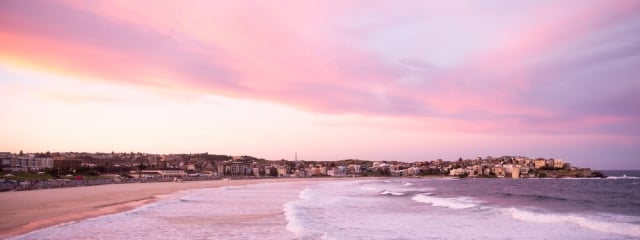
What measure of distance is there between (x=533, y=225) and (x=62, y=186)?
4918 cm

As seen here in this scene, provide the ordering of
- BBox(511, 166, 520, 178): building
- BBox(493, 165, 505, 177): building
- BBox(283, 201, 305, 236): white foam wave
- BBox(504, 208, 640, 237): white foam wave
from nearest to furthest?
BBox(283, 201, 305, 236): white foam wave < BBox(504, 208, 640, 237): white foam wave < BBox(511, 166, 520, 178): building < BBox(493, 165, 505, 177): building

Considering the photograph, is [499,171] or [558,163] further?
[558,163]

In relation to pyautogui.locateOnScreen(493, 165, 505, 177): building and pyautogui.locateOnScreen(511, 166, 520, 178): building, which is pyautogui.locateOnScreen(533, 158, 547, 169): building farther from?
pyautogui.locateOnScreen(511, 166, 520, 178): building

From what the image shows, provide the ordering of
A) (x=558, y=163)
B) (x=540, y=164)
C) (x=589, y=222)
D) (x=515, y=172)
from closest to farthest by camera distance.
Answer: (x=589, y=222) → (x=515, y=172) → (x=540, y=164) → (x=558, y=163)

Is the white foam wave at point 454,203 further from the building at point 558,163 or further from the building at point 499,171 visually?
the building at point 558,163

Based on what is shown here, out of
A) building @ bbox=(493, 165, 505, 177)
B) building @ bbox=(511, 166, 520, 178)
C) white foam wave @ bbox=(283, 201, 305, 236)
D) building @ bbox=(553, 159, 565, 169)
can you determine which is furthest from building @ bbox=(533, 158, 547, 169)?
white foam wave @ bbox=(283, 201, 305, 236)

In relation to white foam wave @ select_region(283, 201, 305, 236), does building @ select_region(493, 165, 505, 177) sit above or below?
below

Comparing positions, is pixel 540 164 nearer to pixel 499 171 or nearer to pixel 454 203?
pixel 499 171

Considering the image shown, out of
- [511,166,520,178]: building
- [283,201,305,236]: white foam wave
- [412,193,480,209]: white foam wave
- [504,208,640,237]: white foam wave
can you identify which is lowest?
[511,166,520,178]: building

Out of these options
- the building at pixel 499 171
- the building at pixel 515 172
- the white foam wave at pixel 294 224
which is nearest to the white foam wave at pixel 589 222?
the white foam wave at pixel 294 224

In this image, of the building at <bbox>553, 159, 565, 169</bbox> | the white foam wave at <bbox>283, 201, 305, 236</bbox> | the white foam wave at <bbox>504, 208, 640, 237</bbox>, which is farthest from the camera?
the building at <bbox>553, 159, 565, 169</bbox>

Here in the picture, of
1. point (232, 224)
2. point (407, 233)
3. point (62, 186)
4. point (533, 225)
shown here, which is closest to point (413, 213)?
point (533, 225)

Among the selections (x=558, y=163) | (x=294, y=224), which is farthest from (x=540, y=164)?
(x=294, y=224)

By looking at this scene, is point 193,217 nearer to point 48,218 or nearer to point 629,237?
point 48,218
